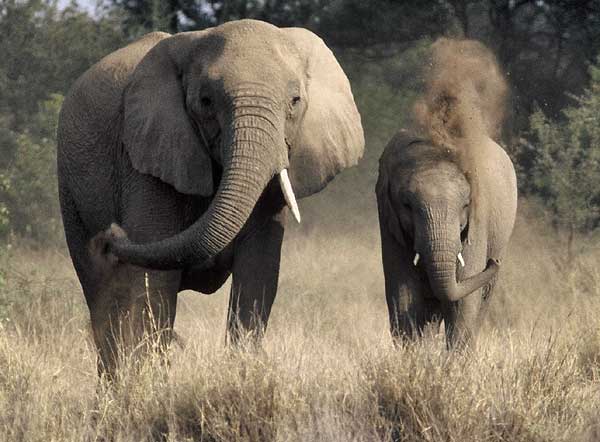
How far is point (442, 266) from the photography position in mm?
8047

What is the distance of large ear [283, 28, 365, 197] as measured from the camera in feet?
24.2

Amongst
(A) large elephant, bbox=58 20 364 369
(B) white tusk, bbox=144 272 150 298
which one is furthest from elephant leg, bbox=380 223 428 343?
(B) white tusk, bbox=144 272 150 298

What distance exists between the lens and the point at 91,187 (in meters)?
8.29

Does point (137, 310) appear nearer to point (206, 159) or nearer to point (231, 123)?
point (206, 159)

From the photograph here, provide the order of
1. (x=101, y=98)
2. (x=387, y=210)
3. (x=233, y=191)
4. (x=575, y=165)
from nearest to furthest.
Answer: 1. (x=233, y=191)
2. (x=101, y=98)
3. (x=387, y=210)
4. (x=575, y=165)

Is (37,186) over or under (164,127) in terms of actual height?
under

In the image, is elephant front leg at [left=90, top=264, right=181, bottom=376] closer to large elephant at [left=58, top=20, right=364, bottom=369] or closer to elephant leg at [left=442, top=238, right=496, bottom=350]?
large elephant at [left=58, top=20, right=364, bottom=369]

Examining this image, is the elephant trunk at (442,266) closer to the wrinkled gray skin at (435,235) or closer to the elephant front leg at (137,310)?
the wrinkled gray skin at (435,235)

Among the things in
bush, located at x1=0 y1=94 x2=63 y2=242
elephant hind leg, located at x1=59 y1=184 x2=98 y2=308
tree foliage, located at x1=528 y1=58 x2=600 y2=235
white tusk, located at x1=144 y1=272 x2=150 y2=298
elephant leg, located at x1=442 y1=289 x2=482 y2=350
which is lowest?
bush, located at x1=0 y1=94 x2=63 y2=242

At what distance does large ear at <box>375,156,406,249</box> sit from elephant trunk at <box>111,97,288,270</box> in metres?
1.79

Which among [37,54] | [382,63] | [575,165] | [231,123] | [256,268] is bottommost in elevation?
[382,63]

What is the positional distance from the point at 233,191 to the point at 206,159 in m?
0.50

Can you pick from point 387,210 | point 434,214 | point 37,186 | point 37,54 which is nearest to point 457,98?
point 387,210

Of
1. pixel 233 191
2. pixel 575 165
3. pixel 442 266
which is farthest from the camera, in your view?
pixel 575 165
